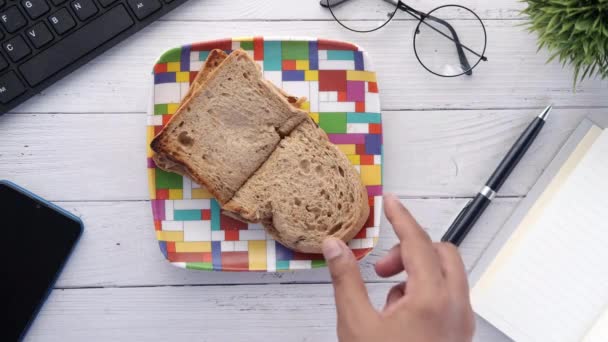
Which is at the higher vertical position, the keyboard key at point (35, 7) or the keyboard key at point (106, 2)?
the keyboard key at point (35, 7)

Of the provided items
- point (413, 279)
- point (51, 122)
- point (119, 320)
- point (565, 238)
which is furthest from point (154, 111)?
point (565, 238)

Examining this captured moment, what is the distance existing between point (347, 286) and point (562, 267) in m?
0.39

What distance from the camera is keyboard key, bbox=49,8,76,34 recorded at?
771 mm

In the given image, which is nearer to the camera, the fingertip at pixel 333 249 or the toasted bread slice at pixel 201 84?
the fingertip at pixel 333 249

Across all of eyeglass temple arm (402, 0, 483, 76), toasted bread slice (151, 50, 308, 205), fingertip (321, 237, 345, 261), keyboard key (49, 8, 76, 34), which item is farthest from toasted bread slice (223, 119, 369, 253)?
keyboard key (49, 8, 76, 34)

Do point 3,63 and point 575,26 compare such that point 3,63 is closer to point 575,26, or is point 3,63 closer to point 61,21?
point 61,21

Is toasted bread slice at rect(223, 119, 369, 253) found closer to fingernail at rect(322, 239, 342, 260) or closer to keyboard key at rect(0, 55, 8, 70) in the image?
fingernail at rect(322, 239, 342, 260)

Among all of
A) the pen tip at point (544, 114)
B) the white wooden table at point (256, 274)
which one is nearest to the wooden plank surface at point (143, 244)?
the white wooden table at point (256, 274)

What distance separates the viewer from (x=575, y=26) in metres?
0.64

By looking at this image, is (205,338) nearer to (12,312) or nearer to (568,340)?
(12,312)

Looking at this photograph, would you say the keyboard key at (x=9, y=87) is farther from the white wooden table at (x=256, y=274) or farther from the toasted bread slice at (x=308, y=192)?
the toasted bread slice at (x=308, y=192)

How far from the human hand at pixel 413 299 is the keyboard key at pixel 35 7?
53cm

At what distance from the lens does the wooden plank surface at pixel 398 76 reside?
32.5 inches

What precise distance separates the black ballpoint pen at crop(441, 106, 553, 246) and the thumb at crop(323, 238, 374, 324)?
0.27 meters
